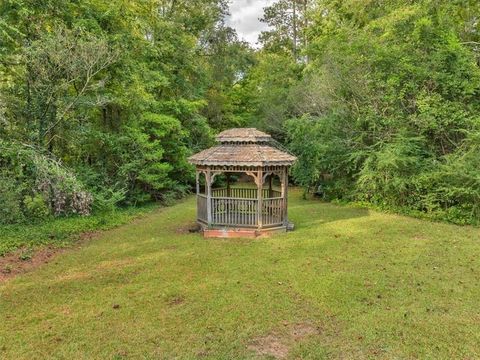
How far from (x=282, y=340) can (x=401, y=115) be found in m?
11.6

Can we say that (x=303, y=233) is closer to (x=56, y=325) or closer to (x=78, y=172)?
(x=56, y=325)

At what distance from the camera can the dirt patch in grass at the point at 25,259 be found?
7.56 metres

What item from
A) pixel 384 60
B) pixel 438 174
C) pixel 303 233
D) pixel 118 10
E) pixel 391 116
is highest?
pixel 118 10

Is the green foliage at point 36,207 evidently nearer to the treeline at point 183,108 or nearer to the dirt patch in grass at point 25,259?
the treeline at point 183,108

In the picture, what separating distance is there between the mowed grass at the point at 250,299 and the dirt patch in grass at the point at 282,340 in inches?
1.0

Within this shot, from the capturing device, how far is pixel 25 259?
8250 mm

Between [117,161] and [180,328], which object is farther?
[117,161]

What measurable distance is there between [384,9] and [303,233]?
11874 mm

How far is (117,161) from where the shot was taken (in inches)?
567

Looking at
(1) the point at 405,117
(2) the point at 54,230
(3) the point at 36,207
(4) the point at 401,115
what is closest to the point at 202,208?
(2) the point at 54,230

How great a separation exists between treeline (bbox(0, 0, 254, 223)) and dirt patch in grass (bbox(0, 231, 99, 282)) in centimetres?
138

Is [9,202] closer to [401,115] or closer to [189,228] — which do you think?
[189,228]

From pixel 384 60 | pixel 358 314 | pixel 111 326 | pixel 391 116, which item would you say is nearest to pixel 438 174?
pixel 391 116

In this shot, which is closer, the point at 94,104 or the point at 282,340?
the point at 282,340
